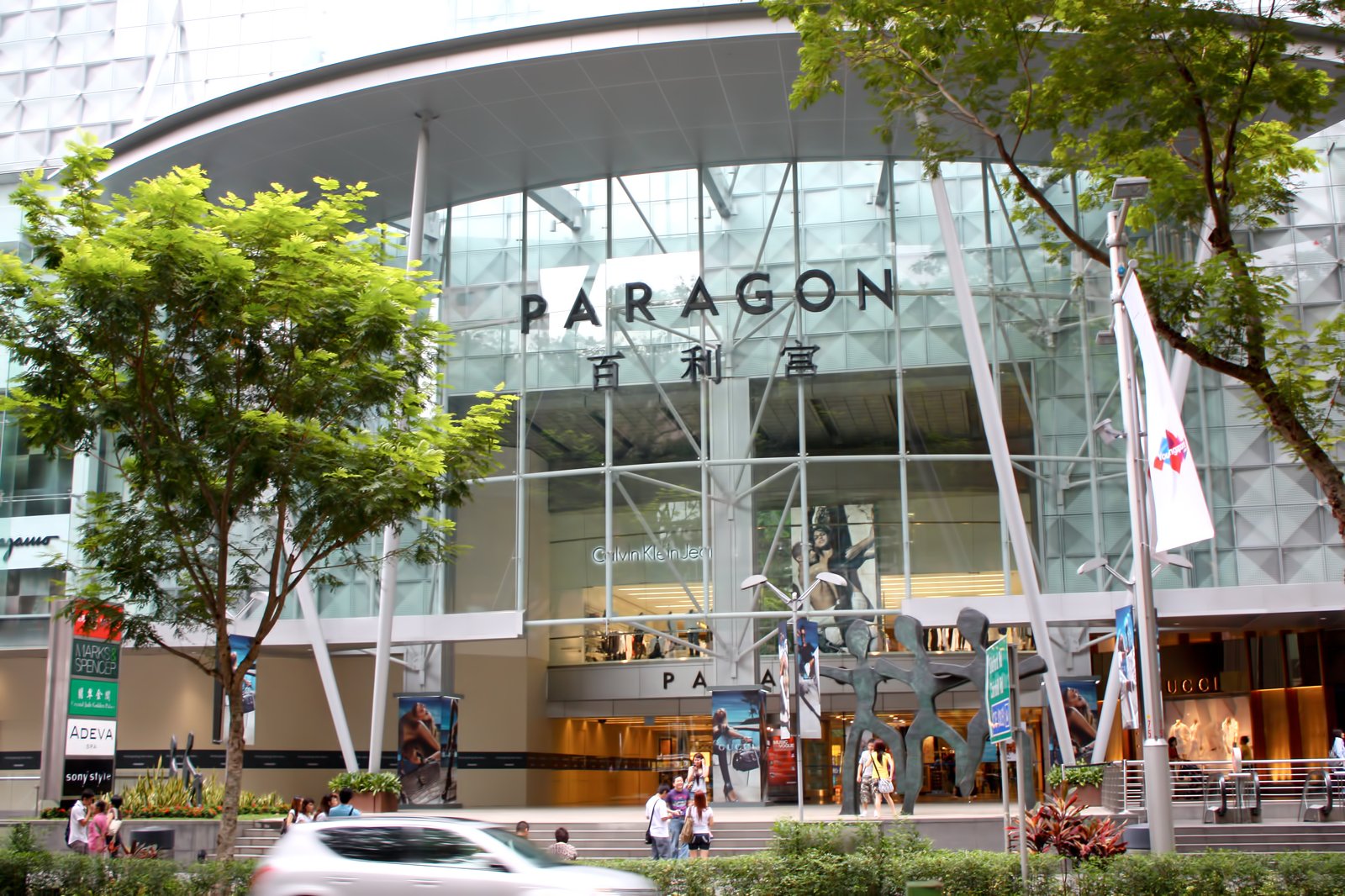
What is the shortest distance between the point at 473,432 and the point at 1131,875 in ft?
30.3

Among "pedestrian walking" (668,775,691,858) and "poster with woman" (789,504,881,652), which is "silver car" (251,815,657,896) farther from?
"poster with woman" (789,504,881,652)

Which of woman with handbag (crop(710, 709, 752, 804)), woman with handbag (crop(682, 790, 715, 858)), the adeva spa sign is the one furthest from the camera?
the adeva spa sign

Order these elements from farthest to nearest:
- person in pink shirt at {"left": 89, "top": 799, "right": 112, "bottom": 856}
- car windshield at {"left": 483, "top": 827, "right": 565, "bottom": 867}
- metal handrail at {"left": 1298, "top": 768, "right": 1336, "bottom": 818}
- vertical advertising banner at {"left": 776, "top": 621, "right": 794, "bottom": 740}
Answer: vertical advertising banner at {"left": 776, "top": 621, "right": 794, "bottom": 740} < metal handrail at {"left": 1298, "top": 768, "right": 1336, "bottom": 818} < person in pink shirt at {"left": 89, "top": 799, "right": 112, "bottom": 856} < car windshield at {"left": 483, "top": 827, "right": 565, "bottom": 867}

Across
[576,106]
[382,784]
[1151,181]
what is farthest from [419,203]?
[1151,181]

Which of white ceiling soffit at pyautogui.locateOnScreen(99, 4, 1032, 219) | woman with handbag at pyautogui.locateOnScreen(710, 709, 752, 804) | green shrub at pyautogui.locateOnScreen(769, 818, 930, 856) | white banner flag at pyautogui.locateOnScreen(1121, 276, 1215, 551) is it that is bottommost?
green shrub at pyautogui.locateOnScreen(769, 818, 930, 856)

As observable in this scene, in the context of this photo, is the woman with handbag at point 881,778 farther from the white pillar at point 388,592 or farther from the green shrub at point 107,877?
the green shrub at point 107,877

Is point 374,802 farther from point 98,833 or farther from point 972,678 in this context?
point 972,678

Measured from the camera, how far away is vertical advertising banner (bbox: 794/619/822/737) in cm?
2238

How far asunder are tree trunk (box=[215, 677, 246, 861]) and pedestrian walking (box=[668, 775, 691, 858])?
20.7 ft

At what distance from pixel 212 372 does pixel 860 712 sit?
13.2 metres

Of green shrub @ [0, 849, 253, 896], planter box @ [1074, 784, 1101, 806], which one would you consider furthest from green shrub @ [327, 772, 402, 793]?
planter box @ [1074, 784, 1101, 806]

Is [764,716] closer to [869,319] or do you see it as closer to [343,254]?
[869,319]

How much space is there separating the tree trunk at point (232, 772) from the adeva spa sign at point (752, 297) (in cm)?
1784

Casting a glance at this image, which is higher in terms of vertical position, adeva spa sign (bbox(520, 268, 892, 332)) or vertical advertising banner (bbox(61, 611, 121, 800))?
adeva spa sign (bbox(520, 268, 892, 332))
